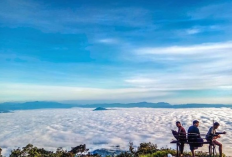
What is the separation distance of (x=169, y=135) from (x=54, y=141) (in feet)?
84.0

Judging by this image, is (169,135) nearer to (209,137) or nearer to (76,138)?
(76,138)

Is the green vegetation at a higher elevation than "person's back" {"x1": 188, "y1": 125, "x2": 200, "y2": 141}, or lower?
lower

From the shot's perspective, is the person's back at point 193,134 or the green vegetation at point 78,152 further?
the green vegetation at point 78,152

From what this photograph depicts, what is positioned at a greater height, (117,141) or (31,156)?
(31,156)

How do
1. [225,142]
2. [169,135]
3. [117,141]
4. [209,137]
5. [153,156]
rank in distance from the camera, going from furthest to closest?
[169,135] → [117,141] → [225,142] → [153,156] → [209,137]

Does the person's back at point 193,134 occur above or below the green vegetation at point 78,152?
above

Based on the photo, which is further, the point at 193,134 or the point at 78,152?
the point at 78,152

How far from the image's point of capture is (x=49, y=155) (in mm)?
19672

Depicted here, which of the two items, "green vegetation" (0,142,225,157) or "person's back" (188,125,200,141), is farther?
"green vegetation" (0,142,225,157)

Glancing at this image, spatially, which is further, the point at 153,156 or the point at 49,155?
the point at 49,155

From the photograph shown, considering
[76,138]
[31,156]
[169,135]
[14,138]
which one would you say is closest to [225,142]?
[169,135]

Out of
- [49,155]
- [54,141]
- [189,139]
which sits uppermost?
[189,139]

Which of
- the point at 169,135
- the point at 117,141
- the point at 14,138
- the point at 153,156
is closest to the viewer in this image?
the point at 153,156

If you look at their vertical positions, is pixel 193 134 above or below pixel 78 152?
above
